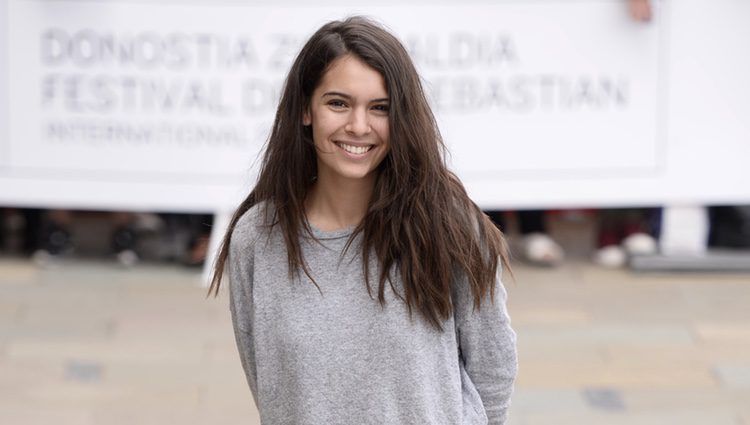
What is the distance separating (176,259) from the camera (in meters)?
6.54

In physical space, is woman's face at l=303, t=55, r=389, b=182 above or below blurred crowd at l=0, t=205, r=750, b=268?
above

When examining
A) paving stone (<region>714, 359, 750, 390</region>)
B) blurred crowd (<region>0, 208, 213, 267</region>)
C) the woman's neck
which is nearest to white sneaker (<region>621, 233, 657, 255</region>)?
paving stone (<region>714, 359, 750, 390</region>)

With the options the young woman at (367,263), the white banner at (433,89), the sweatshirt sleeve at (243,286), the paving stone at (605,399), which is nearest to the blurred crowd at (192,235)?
the white banner at (433,89)

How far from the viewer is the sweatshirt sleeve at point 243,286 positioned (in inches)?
90.4

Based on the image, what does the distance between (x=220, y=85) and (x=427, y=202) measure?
4064 mm

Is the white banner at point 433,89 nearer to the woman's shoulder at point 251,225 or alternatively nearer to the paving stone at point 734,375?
the paving stone at point 734,375

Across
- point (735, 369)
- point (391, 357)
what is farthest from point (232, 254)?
point (735, 369)

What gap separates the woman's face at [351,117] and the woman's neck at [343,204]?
3cm

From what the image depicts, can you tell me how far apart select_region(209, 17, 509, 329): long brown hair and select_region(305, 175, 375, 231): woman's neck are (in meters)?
0.02

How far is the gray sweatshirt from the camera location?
2180 mm

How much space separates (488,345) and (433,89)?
3.88m

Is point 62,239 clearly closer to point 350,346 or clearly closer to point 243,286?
point 243,286

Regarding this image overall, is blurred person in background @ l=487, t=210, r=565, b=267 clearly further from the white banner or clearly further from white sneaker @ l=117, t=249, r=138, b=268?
white sneaker @ l=117, t=249, r=138, b=268

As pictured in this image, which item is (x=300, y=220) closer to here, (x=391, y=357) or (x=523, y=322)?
(x=391, y=357)
